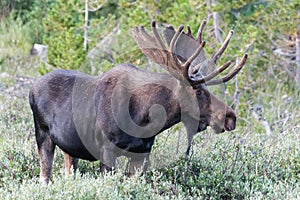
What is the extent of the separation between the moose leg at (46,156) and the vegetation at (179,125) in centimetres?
15

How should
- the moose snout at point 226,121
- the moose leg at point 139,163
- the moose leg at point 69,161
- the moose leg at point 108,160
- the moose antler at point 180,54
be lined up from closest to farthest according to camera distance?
the moose antler at point 180,54 → the moose snout at point 226,121 → the moose leg at point 108,160 → the moose leg at point 139,163 → the moose leg at point 69,161

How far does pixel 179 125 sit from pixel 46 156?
3.11 metres

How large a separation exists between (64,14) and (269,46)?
3.73m

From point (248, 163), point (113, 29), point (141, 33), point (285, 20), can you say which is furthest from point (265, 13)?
point (141, 33)

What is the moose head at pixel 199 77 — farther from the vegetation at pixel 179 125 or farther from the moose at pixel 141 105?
the vegetation at pixel 179 125

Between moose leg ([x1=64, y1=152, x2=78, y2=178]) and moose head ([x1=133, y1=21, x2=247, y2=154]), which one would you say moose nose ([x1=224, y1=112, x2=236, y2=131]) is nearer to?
moose head ([x1=133, y1=21, x2=247, y2=154])

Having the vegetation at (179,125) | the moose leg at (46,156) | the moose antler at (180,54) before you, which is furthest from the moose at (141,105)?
the vegetation at (179,125)

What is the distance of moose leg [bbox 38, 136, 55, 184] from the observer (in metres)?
6.27

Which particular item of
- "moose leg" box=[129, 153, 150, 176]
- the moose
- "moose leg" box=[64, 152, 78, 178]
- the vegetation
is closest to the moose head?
the moose

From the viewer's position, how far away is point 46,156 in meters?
6.28

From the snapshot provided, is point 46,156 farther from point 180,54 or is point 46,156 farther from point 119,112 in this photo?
point 180,54

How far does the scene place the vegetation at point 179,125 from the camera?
580 centimetres

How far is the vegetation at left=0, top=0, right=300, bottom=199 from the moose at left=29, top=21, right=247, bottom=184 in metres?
0.28

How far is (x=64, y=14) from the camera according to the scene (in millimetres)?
12047
